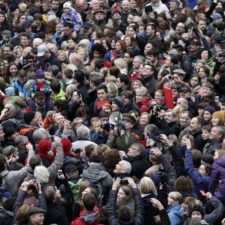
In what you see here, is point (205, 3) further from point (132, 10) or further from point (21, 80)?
point (21, 80)

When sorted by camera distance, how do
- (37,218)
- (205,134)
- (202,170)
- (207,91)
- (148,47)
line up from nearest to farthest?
1. (37,218)
2. (202,170)
3. (205,134)
4. (207,91)
5. (148,47)

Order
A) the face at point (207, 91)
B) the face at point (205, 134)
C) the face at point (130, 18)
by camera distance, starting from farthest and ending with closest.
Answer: the face at point (130, 18) < the face at point (207, 91) < the face at point (205, 134)

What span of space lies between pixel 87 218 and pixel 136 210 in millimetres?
785

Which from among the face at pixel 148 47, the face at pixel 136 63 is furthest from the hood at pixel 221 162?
the face at pixel 148 47

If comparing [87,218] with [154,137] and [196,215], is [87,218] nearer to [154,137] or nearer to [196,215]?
[196,215]

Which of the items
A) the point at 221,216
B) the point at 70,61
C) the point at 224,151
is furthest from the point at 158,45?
the point at 221,216

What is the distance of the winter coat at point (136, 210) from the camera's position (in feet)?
48.9

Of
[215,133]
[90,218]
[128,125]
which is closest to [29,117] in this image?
[128,125]

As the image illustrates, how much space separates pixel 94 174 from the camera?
630 inches

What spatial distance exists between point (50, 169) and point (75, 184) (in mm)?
415

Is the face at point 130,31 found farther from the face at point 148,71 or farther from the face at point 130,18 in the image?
the face at point 148,71

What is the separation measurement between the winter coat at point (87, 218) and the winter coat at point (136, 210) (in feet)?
0.77

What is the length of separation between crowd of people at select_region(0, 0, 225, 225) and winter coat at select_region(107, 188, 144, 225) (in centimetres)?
1

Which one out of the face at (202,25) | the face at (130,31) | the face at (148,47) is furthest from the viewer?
the face at (202,25)
